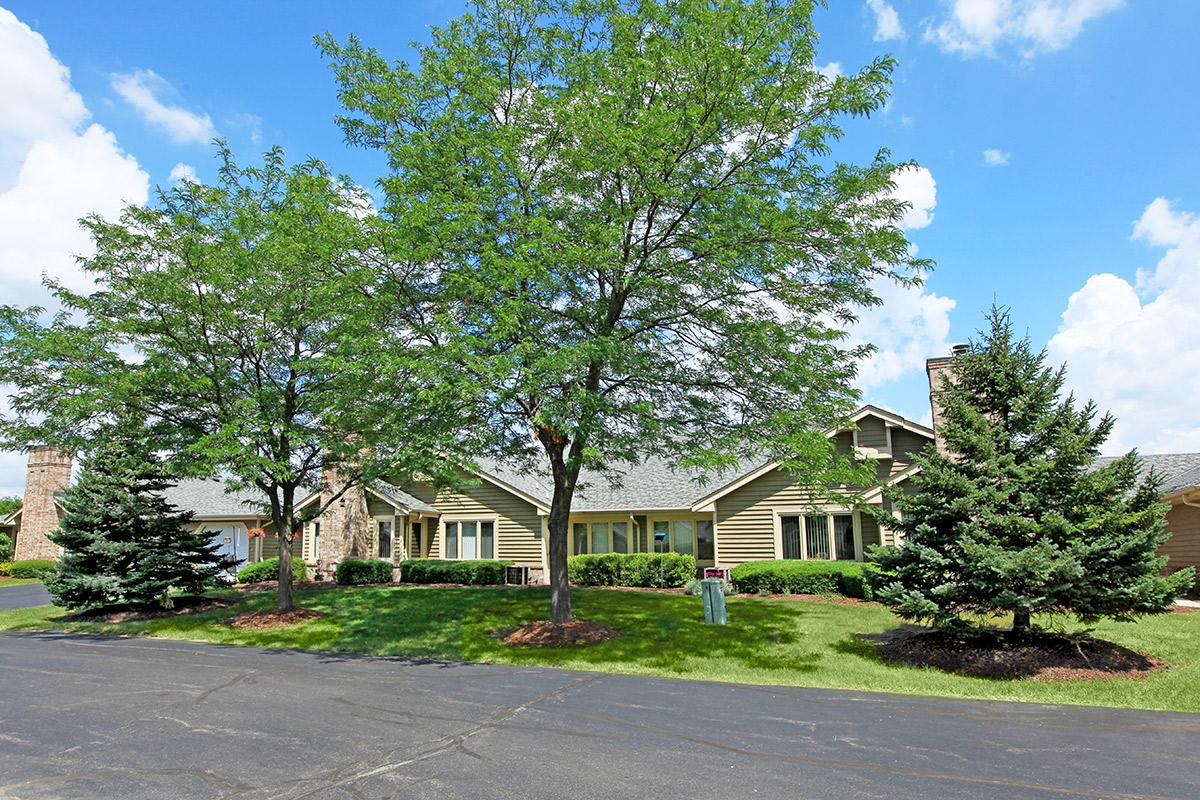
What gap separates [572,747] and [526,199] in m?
11.0

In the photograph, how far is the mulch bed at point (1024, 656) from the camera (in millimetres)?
11641

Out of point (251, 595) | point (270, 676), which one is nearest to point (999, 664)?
point (270, 676)

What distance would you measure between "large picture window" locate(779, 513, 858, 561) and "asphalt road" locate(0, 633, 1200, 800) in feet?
44.6

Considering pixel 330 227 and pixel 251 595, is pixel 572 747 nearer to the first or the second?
pixel 330 227

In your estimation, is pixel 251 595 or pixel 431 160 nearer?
pixel 431 160

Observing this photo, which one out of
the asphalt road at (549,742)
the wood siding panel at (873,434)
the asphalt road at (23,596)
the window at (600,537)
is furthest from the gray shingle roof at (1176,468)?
the asphalt road at (23,596)

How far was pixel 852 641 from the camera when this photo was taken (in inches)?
585

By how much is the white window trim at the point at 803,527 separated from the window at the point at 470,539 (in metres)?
11.5

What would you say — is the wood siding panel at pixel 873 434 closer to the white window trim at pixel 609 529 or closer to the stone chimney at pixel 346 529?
the white window trim at pixel 609 529

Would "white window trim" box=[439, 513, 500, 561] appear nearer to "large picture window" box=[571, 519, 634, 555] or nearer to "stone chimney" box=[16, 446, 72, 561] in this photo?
"large picture window" box=[571, 519, 634, 555]

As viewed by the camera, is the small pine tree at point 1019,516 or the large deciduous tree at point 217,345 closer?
the small pine tree at point 1019,516

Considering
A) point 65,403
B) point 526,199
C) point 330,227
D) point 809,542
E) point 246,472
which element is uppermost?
point 526,199

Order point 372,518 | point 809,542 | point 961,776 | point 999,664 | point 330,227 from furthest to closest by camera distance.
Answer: point 372,518 → point 809,542 → point 330,227 → point 999,664 → point 961,776

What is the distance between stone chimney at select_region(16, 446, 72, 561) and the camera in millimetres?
38938
